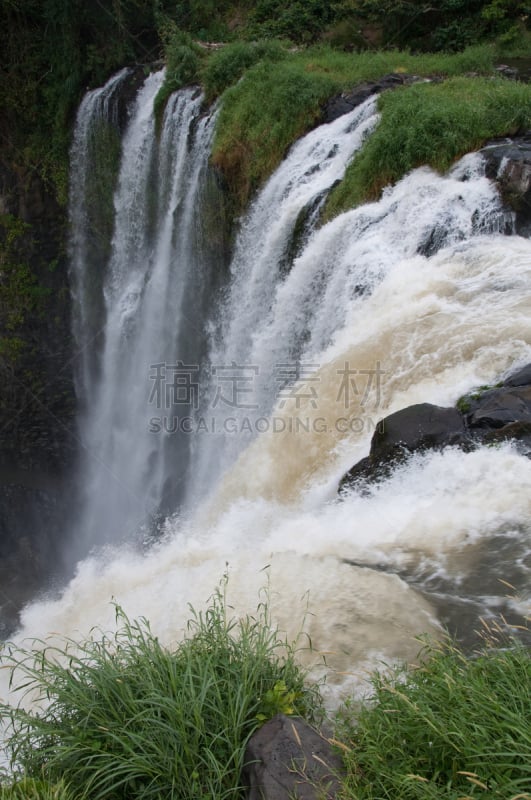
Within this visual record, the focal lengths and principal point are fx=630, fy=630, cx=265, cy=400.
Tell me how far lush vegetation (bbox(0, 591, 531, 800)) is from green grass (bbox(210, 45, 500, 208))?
7569 millimetres

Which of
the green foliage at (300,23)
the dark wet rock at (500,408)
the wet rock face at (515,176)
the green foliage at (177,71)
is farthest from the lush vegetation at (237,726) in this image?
the green foliage at (300,23)

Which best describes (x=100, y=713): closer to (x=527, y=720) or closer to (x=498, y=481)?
(x=527, y=720)

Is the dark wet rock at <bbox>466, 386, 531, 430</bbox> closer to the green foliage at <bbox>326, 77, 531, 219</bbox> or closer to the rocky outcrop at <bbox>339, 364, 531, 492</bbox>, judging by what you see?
the rocky outcrop at <bbox>339, 364, 531, 492</bbox>

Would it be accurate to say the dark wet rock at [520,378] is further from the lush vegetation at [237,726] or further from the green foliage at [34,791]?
the green foliage at [34,791]

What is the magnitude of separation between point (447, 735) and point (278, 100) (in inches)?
352

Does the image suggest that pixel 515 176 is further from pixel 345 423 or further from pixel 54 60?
pixel 54 60

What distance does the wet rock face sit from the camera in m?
6.09

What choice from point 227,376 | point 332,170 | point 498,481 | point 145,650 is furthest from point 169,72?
point 145,650

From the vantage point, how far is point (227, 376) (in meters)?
8.71

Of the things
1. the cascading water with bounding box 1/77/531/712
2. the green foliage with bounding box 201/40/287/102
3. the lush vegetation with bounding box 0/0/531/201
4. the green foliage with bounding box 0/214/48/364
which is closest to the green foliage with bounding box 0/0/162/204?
the lush vegetation with bounding box 0/0/531/201

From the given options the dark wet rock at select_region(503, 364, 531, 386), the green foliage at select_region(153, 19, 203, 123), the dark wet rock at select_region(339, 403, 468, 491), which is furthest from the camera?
the green foliage at select_region(153, 19, 203, 123)

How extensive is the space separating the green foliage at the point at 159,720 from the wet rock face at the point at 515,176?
16.6 ft

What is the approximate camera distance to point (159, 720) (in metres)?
2.40

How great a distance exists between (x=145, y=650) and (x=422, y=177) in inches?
231
